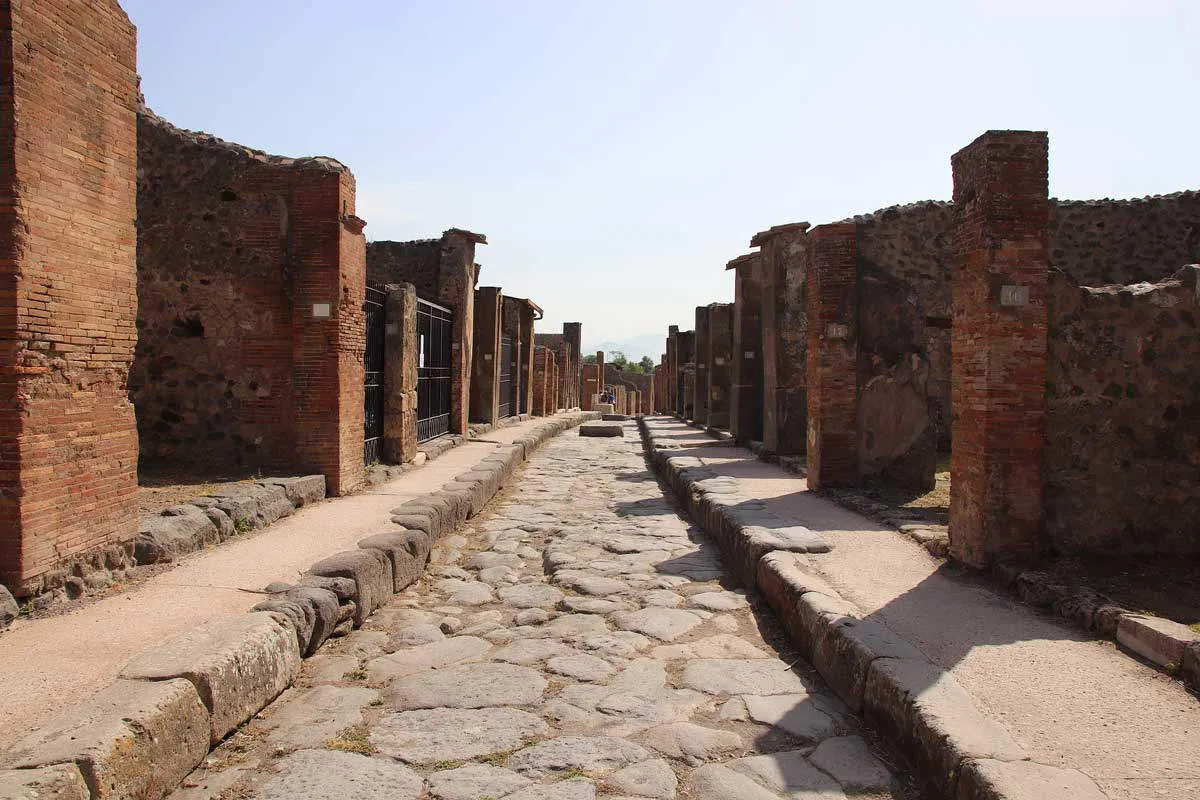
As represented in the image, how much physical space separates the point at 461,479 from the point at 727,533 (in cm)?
370

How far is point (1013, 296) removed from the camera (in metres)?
→ 5.49

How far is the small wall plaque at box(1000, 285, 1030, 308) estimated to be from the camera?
5.49m

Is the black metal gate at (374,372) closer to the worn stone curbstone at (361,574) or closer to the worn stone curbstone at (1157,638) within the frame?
the worn stone curbstone at (361,574)

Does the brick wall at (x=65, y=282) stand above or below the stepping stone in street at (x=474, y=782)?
above

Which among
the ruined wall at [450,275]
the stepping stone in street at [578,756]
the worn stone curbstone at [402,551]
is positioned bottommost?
the stepping stone in street at [578,756]

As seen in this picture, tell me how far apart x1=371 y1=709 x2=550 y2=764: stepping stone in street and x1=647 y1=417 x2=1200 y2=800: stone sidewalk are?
1.84 m

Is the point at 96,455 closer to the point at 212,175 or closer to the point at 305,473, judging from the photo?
the point at 305,473

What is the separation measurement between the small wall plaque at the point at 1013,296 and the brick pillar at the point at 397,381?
766cm

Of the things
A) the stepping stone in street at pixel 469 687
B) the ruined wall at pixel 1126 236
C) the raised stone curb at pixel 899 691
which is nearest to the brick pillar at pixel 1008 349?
the raised stone curb at pixel 899 691

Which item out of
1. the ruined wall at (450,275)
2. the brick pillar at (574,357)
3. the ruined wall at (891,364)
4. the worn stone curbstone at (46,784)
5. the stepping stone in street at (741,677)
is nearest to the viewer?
the worn stone curbstone at (46,784)

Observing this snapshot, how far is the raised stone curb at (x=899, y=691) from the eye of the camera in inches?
106

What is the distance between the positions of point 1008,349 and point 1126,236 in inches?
393

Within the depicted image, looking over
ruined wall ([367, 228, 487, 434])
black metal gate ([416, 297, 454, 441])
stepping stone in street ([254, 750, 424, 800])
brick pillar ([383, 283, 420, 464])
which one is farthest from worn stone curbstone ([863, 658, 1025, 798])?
ruined wall ([367, 228, 487, 434])

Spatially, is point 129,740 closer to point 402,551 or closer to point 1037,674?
point 402,551
